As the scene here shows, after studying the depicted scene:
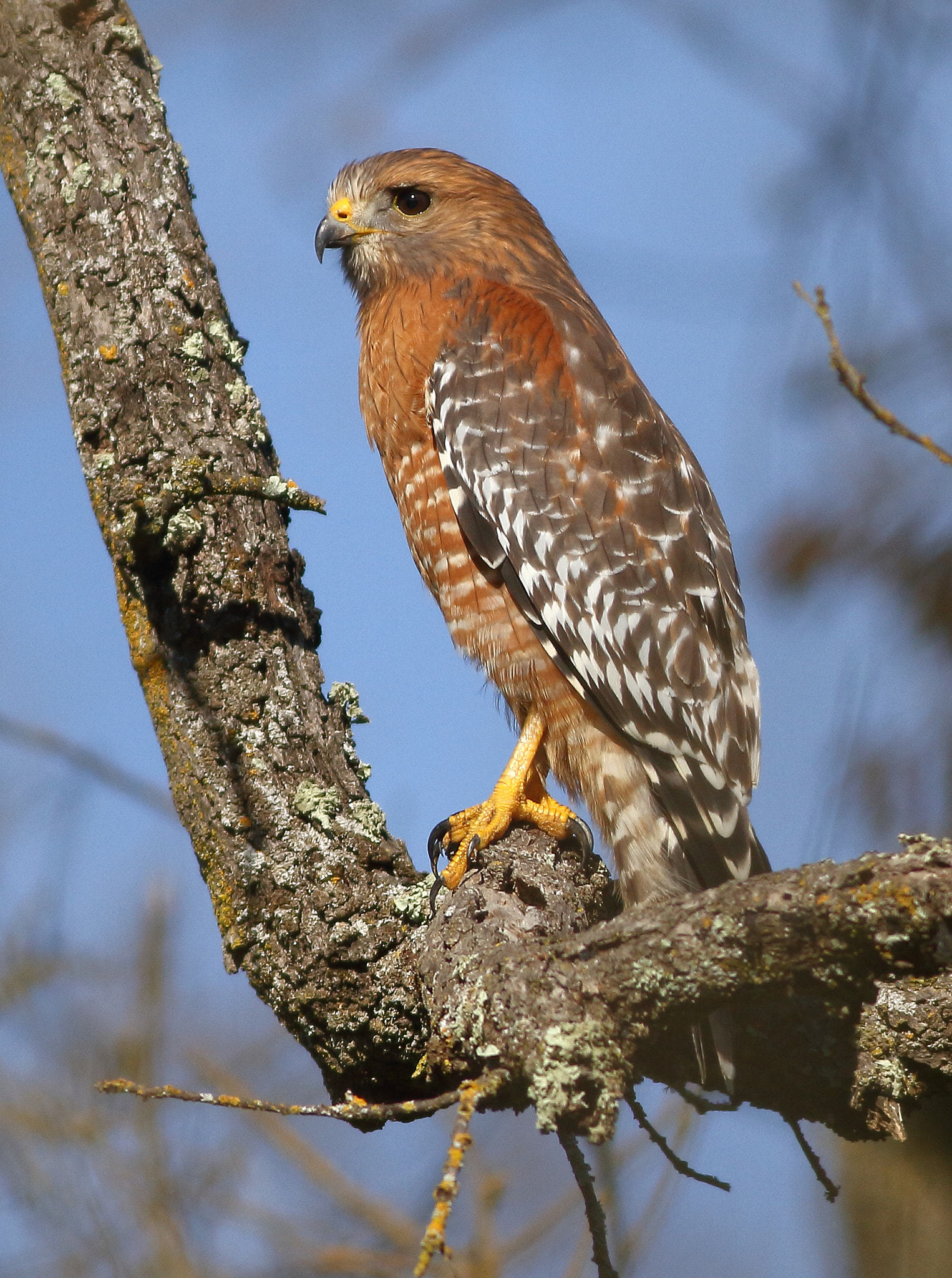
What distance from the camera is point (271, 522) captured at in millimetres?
3742

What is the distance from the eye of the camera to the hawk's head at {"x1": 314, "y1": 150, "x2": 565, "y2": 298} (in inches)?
199

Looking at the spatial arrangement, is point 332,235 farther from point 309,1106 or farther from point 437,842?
point 309,1106

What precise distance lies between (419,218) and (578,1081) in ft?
13.1

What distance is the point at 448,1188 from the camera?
74.0 inches

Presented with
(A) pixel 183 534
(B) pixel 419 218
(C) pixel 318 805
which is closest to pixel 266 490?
(A) pixel 183 534

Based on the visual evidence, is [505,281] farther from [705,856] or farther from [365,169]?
[705,856]

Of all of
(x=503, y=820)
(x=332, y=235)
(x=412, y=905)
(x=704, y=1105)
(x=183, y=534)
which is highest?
(x=332, y=235)

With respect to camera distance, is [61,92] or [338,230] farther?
[338,230]

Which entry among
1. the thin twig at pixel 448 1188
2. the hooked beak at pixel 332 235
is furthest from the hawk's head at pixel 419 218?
the thin twig at pixel 448 1188

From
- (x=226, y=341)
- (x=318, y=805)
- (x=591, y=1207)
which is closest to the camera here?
(x=591, y=1207)

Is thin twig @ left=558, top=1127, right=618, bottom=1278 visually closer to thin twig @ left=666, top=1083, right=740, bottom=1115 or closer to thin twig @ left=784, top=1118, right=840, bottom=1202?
thin twig @ left=666, top=1083, right=740, bottom=1115

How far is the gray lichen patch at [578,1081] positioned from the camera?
2.34 m

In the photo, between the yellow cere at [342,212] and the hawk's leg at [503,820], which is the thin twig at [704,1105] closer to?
the hawk's leg at [503,820]

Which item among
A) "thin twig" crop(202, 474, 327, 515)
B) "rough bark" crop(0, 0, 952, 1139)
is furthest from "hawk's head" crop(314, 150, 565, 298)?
"thin twig" crop(202, 474, 327, 515)
